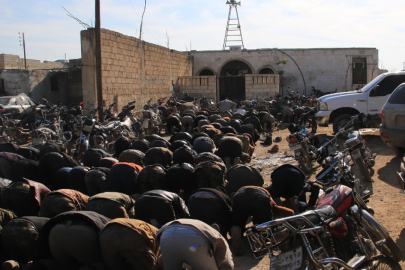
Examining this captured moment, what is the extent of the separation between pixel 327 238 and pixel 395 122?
579cm

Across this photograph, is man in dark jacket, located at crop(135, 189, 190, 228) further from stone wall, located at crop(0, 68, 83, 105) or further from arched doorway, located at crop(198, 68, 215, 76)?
arched doorway, located at crop(198, 68, 215, 76)

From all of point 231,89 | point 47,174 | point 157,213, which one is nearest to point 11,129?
point 47,174

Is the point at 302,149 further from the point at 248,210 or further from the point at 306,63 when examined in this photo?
the point at 306,63

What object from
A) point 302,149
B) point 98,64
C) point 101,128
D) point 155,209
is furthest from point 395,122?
point 98,64

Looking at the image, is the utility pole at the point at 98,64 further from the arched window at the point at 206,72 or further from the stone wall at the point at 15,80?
the arched window at the point at 206,72

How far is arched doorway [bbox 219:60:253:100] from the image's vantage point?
30.3 m

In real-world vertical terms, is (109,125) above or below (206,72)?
below

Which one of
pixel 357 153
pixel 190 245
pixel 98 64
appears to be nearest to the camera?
Result: pixel 190 245

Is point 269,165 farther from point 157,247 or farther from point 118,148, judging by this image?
point 157,247

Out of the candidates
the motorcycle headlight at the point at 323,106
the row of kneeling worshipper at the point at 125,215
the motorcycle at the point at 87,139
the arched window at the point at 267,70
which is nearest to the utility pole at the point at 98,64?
the motorcycle at the point at 87,139

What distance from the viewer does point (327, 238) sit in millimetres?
3643

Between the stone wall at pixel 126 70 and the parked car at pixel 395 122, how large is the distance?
10651mm

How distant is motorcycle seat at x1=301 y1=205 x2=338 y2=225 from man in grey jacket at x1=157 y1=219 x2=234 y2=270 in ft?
2.77

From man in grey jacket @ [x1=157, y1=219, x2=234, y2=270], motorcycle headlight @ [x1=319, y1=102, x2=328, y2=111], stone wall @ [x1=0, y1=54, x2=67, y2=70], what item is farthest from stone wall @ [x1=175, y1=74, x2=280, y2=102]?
man in grey jacket @ [x1=157, y1=219, x2=234, y2=270]
